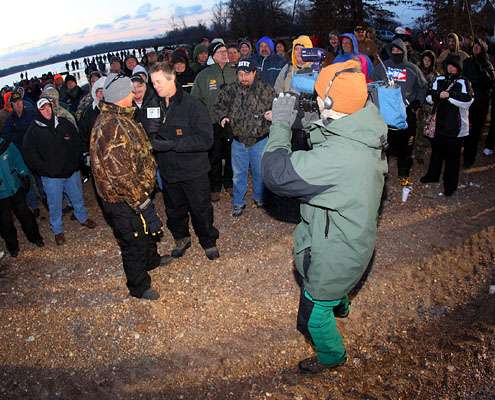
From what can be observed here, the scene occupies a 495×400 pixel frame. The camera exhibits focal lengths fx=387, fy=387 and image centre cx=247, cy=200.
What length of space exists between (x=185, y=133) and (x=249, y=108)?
4.30 ft

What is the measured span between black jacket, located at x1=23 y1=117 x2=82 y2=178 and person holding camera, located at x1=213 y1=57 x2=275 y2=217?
7.02 ft

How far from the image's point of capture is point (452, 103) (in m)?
5.73

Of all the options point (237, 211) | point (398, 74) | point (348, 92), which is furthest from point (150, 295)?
point (398, 74)

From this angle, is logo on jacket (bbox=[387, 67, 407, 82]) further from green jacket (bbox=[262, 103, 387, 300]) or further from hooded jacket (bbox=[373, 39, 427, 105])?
green jacket (bbox=[262, 103, 387, 300])

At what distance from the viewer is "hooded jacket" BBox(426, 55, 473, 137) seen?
5.66 m

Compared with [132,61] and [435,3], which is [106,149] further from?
[435,3]

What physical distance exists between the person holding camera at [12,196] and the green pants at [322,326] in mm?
4397

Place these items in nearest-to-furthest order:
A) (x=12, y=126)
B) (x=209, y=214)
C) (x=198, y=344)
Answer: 1. (x=198, y=344)
2. (x=209, y=214)
3. (x=12, y=126)

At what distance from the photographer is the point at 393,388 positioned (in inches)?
125

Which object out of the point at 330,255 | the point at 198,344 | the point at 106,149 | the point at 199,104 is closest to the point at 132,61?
the point at 199,104

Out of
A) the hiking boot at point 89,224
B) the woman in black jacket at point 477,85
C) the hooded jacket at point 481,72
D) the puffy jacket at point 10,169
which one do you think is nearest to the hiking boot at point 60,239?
the hiking boot at point 89,224

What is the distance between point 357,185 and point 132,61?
9.27 metres

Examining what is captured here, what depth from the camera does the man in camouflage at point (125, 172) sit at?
3.61m

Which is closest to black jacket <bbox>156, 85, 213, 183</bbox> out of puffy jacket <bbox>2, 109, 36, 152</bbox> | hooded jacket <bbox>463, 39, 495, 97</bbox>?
puffy jacket <bbox>2, 109, 36, 152</bbox>
